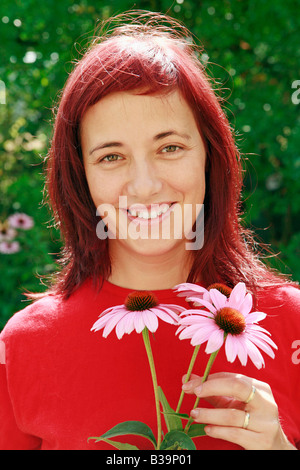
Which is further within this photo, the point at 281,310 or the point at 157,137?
the point at 281,310

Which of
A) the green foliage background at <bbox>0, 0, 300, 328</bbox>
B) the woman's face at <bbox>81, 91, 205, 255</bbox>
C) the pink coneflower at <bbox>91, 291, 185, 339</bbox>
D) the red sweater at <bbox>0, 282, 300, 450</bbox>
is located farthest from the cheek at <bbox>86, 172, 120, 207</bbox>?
the green foliage background at <bbox>0, 0, 300, 328</bbox>

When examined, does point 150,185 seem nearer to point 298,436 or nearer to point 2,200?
point 298,436

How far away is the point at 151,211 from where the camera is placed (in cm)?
140

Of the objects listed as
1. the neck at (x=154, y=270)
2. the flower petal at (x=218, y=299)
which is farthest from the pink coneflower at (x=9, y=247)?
the flower petal at (x=218, y=299)

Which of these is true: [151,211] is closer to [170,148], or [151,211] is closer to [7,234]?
[170,148]

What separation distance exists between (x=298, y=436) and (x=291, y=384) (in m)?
0.12

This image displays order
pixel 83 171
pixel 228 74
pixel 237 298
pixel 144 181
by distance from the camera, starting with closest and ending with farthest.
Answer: pixel 237 298 < pixel 144 181 < pixel 83 171 < pixel 228 74

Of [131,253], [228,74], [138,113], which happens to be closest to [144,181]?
[138,113]

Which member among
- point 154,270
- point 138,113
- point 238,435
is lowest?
point 238,435

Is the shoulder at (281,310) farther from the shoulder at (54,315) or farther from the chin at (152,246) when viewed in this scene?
the shoulder at (54,315)

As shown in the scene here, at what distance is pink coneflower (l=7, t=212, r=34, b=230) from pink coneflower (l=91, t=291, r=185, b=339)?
2.65 m

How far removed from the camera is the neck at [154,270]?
1561 millimetres

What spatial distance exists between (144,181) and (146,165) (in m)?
0.04

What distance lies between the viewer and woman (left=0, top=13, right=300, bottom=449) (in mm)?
1375
